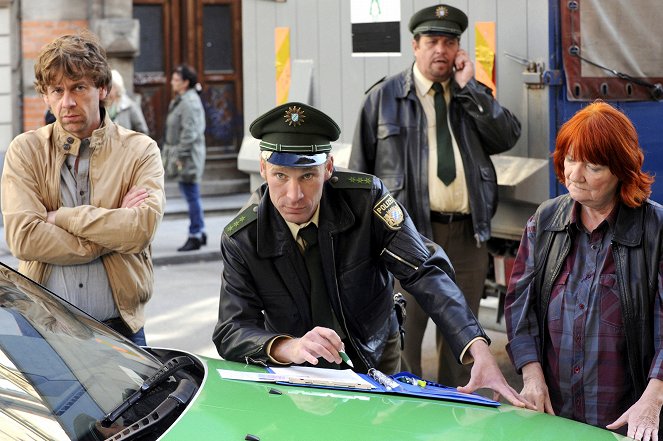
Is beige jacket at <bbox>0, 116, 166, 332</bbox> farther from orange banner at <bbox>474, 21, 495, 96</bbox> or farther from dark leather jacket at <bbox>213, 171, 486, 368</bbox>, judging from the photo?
orange banner at <bbox>474, 21, 495, 96</bbox>

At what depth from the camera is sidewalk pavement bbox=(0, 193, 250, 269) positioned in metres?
11.9

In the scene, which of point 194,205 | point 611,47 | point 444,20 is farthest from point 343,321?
point 194,205

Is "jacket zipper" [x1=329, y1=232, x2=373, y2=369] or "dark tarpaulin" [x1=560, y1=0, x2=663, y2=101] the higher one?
"dark tarpaulin" [x1=560, y1=0, x2=663, y2=101]

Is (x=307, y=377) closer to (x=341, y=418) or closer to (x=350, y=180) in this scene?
(x=341, y=418)

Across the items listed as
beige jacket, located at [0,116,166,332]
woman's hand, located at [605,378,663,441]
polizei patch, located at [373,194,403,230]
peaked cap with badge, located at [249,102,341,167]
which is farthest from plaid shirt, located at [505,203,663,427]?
beige jacket, located at [0,116,166,332]

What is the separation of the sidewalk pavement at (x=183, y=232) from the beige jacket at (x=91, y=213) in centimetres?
582

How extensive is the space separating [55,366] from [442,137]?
3327 millimetres

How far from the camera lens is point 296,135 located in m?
3.89

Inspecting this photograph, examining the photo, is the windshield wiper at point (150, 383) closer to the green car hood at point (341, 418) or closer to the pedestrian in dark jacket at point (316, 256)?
the green car hood at point (341, 418)

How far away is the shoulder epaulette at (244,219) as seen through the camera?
13.2 ft

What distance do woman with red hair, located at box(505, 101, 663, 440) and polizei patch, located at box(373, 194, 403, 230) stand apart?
463 mm

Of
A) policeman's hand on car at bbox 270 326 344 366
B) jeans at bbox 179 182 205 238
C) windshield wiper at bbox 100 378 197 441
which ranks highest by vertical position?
policeman's hand on car at bbox 270 326 344 366

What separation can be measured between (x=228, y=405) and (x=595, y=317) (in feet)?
4.24

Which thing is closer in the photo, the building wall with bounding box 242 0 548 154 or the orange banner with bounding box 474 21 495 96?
the building wall with bounding box 242 0 548 154
